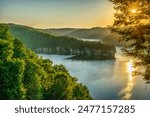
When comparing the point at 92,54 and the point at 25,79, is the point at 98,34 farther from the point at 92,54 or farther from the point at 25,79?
the point at 25,79

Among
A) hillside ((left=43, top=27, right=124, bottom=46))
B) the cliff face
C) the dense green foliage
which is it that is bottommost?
the dense green foliage

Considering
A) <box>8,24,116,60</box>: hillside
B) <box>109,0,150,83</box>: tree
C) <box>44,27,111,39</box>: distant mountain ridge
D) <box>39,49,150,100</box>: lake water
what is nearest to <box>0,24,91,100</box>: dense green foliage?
<box>8,24,116,60</box>: hillside

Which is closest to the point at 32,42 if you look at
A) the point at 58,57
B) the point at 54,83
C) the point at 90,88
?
the point at 58,57

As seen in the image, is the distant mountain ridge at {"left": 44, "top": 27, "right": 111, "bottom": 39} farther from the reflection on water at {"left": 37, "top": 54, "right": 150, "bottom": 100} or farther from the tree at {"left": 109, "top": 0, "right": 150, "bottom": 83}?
the tree at {"left": 109, "top": 0, "right": 150, "bottom": 83}

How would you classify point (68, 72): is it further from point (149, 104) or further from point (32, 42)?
point (149, 104)

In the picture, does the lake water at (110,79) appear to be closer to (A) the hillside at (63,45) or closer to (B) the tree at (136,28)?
(A) the hillside at (63,45)

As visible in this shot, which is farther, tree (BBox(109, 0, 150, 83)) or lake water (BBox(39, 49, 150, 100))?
lake water (BBox(39, 49, 150, 100))
